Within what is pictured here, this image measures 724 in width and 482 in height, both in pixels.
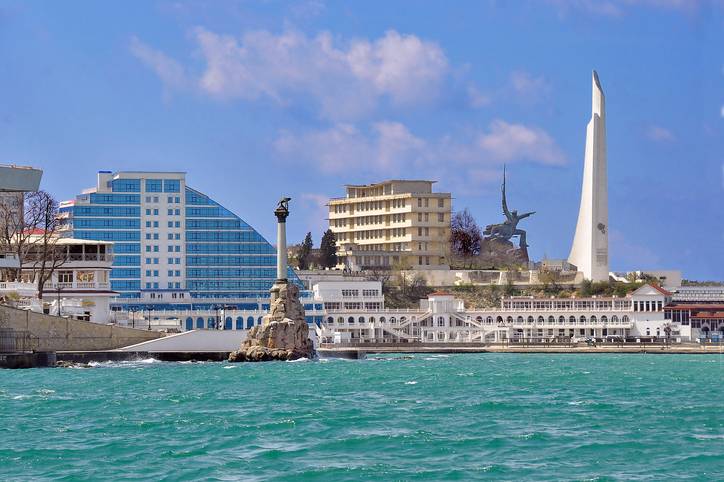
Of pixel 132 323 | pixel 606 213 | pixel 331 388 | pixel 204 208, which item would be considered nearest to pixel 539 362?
pixel 132 323

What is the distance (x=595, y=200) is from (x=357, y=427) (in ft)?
392

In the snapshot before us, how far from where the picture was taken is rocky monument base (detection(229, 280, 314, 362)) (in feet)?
323

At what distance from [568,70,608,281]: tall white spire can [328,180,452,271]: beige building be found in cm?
1776

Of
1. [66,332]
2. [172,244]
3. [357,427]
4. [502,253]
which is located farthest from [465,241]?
[357,427]

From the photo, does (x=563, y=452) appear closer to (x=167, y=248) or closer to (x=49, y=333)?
(x=49, y=333)

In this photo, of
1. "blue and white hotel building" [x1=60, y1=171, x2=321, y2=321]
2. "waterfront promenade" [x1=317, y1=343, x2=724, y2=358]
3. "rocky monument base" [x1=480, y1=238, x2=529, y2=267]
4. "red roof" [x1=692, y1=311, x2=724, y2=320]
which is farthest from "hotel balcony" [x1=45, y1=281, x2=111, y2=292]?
"rocky monument base" [x1=480, y1=238, x2=529, y2=267]

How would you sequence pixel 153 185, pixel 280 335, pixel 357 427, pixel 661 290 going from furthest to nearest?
pixel 661 290 → pixel 153 185 → pixel 280 335 → pixel 357 427

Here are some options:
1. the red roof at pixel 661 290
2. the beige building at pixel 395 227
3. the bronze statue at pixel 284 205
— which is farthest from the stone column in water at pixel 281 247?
the beige building at pixel 395 227

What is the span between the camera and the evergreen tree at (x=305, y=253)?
578 feet

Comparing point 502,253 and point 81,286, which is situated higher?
point 502,253

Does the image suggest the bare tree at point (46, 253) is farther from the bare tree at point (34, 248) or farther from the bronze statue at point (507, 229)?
the bronze statue at point (507, 229)

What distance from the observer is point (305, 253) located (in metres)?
178

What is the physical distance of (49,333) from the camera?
91.1 metres

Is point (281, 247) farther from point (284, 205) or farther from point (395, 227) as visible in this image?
point (395, 227)
